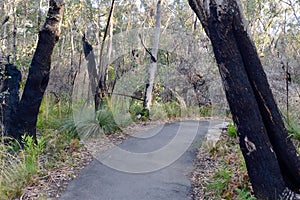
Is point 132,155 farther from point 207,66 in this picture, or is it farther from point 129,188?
point 207,66

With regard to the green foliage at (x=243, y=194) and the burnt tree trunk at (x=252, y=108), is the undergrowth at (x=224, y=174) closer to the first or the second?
the green foliage at (x=243, y=194)

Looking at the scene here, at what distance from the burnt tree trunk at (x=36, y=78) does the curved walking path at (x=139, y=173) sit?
5.33 ft

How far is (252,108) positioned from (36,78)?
14.1 feet

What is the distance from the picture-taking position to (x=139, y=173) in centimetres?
578

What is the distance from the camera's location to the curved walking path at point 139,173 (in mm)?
4812

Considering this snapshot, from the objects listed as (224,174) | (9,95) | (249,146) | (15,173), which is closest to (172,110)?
(9,95)

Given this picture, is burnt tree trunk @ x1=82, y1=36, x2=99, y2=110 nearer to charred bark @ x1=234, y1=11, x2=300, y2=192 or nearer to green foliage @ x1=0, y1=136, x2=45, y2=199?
green foliage @ x1=0, y1=136, x2=45, y2=199

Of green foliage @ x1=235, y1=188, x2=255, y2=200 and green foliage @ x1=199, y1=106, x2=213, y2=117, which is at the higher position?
green foliage @ x1=199, y1=106, x2=213, y2=117

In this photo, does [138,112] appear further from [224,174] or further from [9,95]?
[224,174]

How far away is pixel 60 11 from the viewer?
6.55 m

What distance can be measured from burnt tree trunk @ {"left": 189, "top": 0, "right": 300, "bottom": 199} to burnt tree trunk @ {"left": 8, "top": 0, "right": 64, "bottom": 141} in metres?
3.53

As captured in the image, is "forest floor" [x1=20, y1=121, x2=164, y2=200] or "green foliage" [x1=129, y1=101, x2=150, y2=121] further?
"green foliage" [x1=129, y1=101, x2=150, y2=121]

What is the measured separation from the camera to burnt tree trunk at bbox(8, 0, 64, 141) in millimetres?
6391

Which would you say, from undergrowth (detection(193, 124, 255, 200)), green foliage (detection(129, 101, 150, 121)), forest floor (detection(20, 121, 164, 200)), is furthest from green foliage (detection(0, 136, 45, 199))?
green foliage (detection(129, 101, 150, 121))
